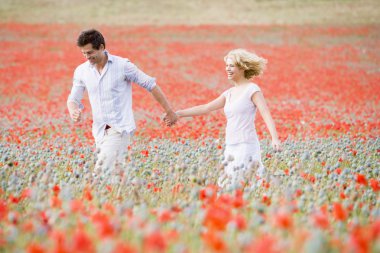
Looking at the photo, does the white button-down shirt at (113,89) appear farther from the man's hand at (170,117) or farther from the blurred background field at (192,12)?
the blurred background field at (192,12)

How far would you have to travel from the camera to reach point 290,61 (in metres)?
22.0

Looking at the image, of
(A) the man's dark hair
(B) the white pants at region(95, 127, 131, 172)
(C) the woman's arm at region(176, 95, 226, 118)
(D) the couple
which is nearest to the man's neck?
(D) the couple

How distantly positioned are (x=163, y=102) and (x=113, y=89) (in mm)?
501

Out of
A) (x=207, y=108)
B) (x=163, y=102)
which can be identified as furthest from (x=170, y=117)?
(x=207, y=108)

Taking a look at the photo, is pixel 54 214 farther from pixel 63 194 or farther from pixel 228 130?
pixel 228 130

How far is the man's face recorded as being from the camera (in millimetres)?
5188

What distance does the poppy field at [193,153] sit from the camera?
2.54 meters

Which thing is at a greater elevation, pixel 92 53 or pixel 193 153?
pixel 92 53

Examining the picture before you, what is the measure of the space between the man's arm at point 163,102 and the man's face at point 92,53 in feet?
1.98

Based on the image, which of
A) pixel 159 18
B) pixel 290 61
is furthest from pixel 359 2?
pixel 290 61

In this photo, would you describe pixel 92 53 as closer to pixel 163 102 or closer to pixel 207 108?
pixel 163 102

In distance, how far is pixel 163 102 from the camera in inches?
217

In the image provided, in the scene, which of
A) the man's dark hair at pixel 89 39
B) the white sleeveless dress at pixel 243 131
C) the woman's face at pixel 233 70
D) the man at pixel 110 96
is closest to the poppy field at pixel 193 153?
the white sleeveless dress at pixel 243 131

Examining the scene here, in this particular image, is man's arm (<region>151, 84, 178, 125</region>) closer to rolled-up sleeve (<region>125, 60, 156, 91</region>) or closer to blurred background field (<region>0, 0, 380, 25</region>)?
rolled-up sleeve (<region>125, 60, 156, 91</region>)
